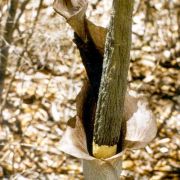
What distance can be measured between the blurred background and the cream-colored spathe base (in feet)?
3.01

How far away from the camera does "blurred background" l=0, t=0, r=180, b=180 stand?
195cm

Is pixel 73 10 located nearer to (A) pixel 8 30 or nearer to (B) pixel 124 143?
(B) pixel 124 143

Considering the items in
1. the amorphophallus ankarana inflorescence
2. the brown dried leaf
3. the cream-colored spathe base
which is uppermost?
the brown dried leaf

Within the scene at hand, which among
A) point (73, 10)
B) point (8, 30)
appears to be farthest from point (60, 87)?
point (73, 10)

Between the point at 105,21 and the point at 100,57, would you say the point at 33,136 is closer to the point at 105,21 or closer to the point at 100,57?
the point at 105,21

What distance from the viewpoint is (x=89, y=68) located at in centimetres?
85

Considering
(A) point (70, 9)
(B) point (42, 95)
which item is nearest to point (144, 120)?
(A) point (70, 9)

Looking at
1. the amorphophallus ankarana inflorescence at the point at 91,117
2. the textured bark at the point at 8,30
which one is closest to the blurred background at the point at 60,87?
the textured bark at the point at 8,30

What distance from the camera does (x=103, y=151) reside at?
894mm

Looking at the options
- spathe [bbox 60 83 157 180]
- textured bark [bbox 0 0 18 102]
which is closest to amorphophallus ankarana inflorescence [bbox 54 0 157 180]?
spathe [bbox 60 83 157 180]

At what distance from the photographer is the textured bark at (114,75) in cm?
67

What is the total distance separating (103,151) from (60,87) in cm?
141

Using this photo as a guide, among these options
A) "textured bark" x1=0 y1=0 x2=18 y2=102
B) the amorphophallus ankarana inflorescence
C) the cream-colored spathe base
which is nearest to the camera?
the amorphophallus ankarana inflorescence

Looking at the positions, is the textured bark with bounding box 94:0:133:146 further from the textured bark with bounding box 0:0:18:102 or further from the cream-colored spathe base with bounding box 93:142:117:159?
the textured bark with bounding box 0:0:18:102
